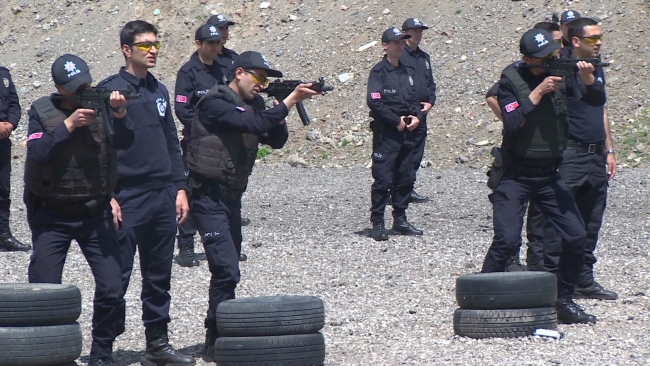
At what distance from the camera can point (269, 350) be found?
6.28 meters

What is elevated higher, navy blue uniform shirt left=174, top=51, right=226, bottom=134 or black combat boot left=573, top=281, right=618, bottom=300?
navy blue uniform shirt left=174, top=51, right=226, bottom=134

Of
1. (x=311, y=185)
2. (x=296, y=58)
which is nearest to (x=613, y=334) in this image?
(x=311, y=185)

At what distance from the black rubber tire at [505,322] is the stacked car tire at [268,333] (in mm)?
1321

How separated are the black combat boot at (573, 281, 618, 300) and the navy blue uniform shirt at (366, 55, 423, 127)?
357 centimetres

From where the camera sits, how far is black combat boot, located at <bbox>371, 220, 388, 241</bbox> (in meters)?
11.6

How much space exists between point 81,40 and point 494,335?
869 inches

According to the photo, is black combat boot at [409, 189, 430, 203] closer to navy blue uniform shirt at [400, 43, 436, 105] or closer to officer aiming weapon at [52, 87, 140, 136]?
navy blue uniform shirt at [400, 43, 436, 105]

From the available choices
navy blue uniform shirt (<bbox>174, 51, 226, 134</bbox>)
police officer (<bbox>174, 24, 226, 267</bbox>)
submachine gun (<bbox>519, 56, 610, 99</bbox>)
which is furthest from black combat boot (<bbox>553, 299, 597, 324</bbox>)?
navy blue uniform shirt (<bbox>174, 51, 226, 134</bbox>)

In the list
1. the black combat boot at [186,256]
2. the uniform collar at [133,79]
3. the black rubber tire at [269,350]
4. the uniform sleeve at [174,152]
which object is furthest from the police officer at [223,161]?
the black combat boot at [186,256]

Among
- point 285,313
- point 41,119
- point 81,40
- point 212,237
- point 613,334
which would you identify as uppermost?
point 81,40

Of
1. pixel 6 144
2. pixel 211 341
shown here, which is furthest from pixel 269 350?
pixel 6 144

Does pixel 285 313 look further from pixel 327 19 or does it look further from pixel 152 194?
pixel 327 19

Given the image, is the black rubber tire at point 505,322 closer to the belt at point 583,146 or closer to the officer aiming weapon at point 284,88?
the belt at point 583,146

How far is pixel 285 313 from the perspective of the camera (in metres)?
6.31
